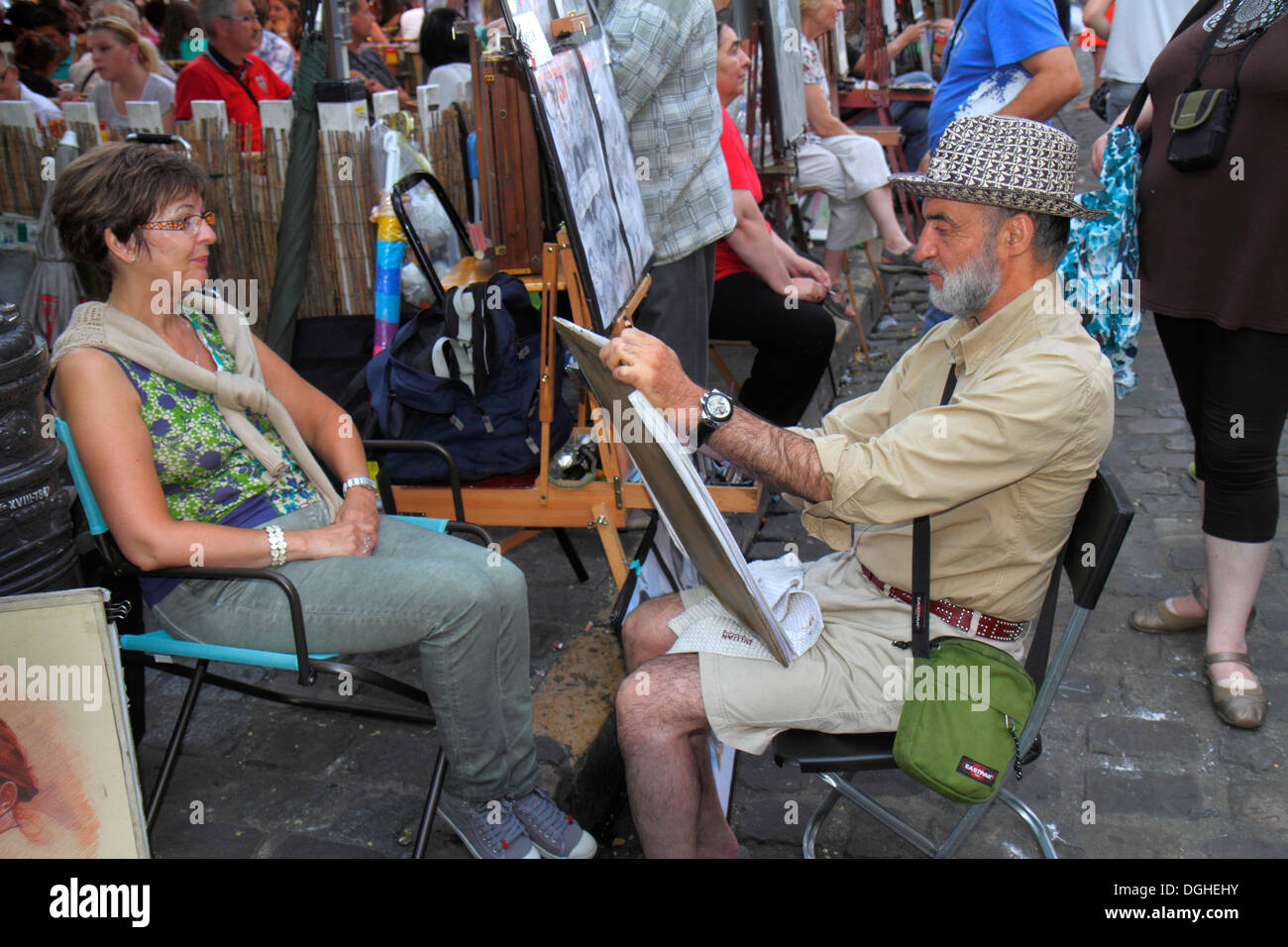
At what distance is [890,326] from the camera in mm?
6941

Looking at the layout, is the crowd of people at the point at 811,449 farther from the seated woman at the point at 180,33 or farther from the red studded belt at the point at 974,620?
the seated woman at the point at 180,33

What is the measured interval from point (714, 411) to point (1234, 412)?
1.67 metres

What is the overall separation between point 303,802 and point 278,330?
7.75 feet

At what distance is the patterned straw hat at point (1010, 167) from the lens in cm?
208

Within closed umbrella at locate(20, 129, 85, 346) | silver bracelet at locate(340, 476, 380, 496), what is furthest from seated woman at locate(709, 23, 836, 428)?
closed umbrella at locate(20, 129, 85, 346)

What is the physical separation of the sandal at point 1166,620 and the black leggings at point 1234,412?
383mm

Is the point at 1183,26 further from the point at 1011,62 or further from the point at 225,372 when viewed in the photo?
the point at 225,372

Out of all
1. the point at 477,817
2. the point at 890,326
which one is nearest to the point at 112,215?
the point at 477,817

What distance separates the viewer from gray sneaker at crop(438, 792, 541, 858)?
2.34 metres

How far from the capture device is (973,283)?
2.16m

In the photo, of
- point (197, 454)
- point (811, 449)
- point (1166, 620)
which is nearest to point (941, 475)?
point (811, 449)

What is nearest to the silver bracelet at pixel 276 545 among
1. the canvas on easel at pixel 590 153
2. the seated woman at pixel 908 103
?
the canvas on easel at pixel 590 153

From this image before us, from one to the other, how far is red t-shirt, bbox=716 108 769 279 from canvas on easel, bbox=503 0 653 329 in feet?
3.31

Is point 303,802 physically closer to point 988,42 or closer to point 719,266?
point 719,266
